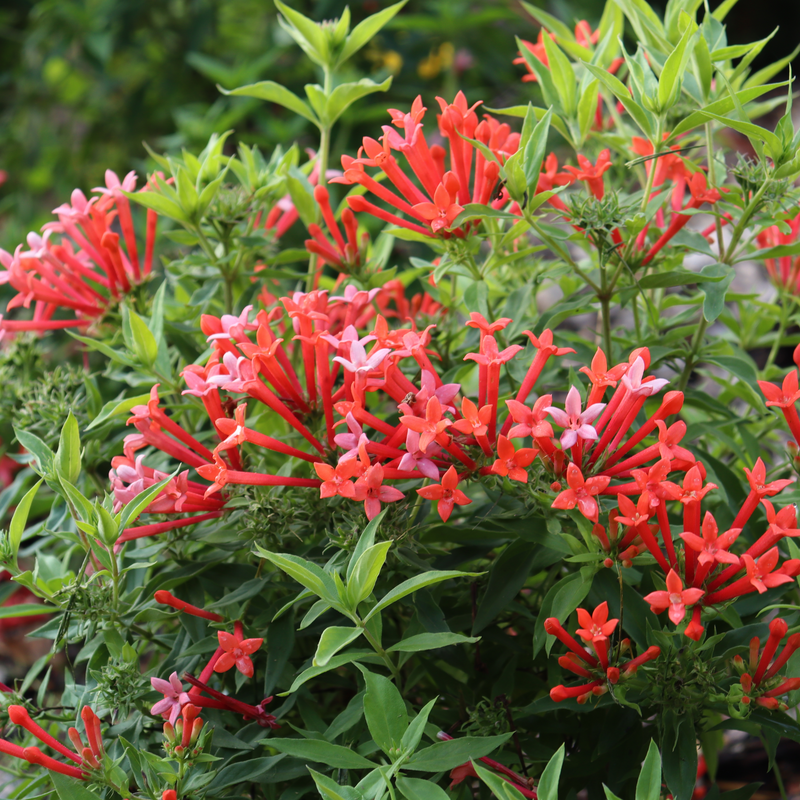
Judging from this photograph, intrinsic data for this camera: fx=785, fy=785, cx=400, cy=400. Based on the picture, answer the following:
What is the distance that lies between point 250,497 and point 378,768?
327 mm

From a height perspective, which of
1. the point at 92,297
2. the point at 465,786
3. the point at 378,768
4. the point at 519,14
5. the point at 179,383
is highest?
the point at 519,14

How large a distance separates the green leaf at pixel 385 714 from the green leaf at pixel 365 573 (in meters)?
0.07

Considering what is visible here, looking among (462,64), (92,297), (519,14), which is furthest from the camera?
(519,14)

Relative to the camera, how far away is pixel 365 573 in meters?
0.72

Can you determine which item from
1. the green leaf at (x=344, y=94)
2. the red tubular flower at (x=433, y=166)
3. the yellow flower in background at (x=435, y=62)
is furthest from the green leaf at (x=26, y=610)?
the yellow flower in background at (x=435, y=62)

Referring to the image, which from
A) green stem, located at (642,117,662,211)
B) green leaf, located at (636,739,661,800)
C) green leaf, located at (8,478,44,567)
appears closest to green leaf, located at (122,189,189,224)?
green leaf, located at (8,478,44,567)

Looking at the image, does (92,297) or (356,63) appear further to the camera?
(356,63)

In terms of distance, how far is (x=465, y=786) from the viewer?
2.89 feet

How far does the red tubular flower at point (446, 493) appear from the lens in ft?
2.45

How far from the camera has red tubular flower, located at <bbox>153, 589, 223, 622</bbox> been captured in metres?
0.84

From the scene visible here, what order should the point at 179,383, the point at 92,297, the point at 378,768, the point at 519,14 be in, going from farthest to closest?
the point at 519,14 → the point at 92,297 → the point at 179,383 → the point at 378,768

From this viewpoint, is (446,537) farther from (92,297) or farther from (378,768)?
(92,297)

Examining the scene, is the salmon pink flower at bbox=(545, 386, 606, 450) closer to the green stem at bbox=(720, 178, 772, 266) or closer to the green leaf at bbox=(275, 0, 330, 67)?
the green stem at bbox=(720, 178, 772, 266)

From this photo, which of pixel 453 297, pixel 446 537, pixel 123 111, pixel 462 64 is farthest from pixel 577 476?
pixel 123 111
